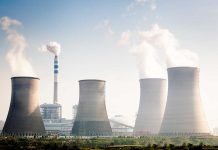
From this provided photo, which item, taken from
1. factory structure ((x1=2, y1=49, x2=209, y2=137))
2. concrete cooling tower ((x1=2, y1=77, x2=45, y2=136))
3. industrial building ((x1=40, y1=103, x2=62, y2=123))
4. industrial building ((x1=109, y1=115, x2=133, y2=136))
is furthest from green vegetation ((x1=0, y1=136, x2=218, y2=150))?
industrial building ((x1=109, y1=115, x2=133, y2=136))

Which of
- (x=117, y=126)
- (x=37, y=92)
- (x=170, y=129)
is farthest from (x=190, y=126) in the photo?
(x=117, y=126)

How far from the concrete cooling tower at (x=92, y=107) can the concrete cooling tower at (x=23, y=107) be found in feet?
20.0

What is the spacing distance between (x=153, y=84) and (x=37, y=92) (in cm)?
1636

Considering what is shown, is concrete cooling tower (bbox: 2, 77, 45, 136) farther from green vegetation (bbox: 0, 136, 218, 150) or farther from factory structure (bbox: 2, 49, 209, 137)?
green vegetation (bbox: 0, 136, 218, 150)

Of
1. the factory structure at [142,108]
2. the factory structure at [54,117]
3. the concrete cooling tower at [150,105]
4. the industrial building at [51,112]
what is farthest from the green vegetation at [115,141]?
the industrial building at [51,112]

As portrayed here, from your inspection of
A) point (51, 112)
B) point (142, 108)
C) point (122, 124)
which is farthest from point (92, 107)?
point (122, 124)

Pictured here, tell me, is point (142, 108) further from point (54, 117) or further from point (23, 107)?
point (54, 117)

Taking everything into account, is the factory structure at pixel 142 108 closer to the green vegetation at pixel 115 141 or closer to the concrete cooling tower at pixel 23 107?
the concrete cooling tower at pixel 23 107

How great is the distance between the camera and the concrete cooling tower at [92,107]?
56969 mm

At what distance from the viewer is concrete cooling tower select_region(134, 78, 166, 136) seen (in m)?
60.9

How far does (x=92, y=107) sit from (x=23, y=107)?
30.0 feet

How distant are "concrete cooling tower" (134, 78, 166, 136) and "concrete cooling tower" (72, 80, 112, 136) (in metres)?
6.72

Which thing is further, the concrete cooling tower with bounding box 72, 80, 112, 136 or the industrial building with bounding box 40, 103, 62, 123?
the industrial building with bounding box 40, 103, 62, 123

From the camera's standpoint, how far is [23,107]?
55.1 m
